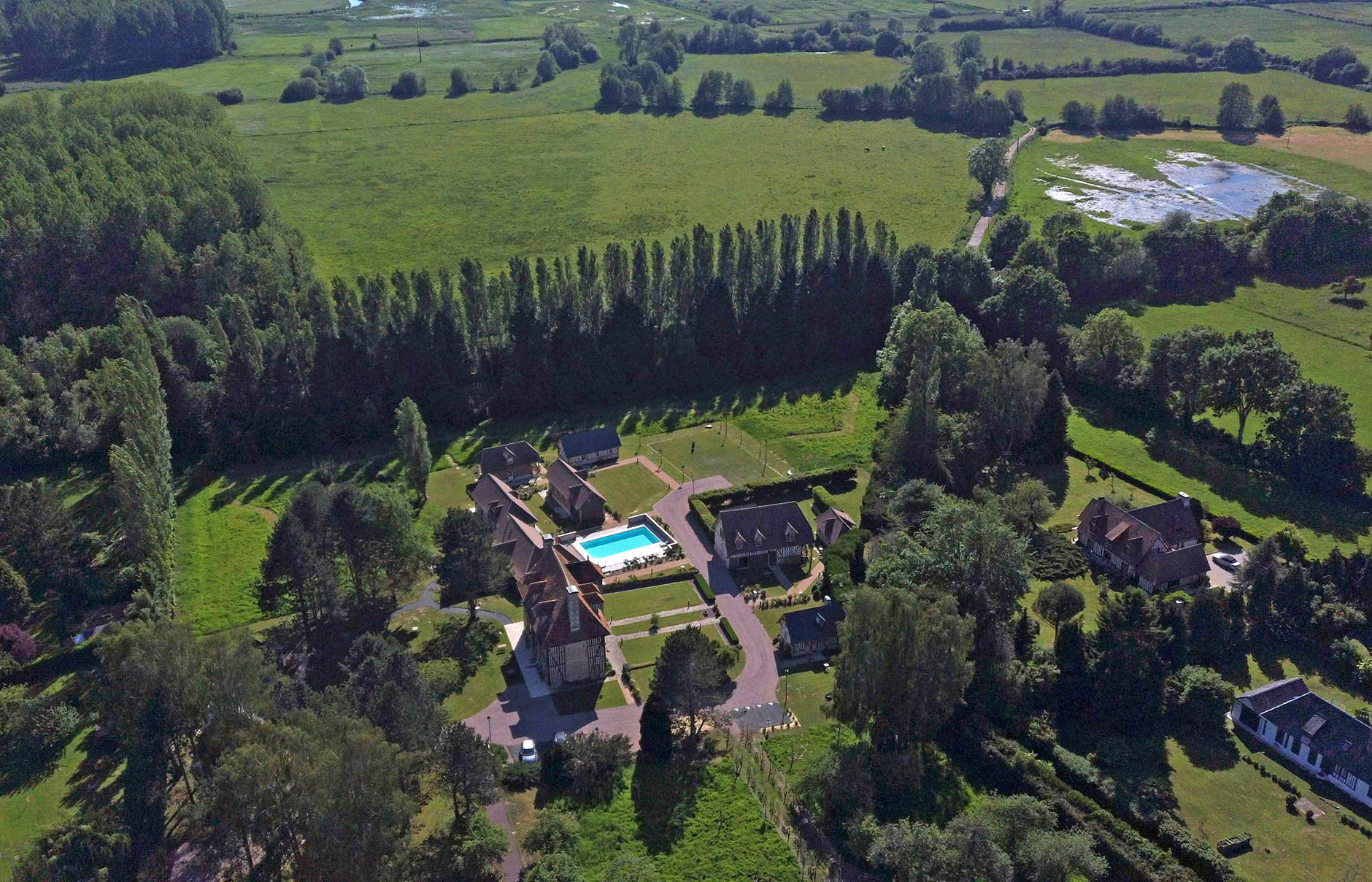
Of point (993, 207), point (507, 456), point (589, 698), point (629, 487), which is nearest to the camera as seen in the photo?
point (589, 698)

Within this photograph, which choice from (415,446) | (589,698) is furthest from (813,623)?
(415,446)

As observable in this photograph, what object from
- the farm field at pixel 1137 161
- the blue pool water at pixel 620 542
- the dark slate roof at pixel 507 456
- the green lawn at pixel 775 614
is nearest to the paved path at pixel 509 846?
the green lawn at pixel 775 614

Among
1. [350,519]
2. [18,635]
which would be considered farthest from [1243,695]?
[18,635]

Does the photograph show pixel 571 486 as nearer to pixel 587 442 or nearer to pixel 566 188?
pixel 587 442

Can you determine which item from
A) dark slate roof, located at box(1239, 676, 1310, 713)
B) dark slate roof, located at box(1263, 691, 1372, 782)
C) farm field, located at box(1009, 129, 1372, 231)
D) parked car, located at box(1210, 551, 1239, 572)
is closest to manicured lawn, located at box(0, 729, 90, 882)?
dark slate roof, located at box(1239, 676, 1310, 713)

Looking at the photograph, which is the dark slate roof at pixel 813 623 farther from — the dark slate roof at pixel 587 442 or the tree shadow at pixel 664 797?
the dark slate roof at pixel 587 442

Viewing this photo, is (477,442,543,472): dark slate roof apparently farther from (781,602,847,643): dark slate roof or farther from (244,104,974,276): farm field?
(244,104,974,276): farm field
